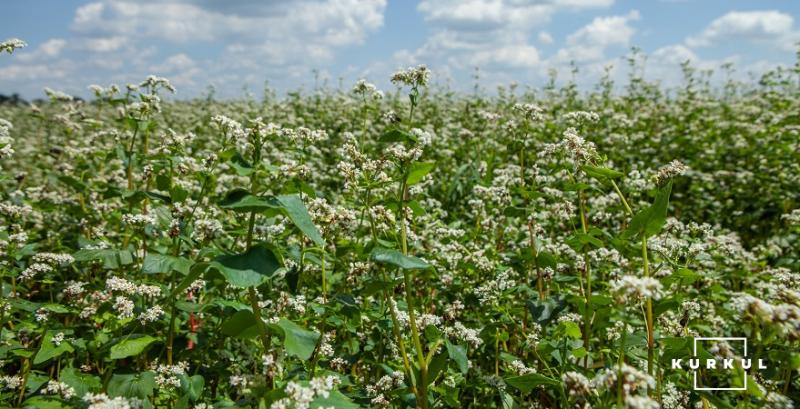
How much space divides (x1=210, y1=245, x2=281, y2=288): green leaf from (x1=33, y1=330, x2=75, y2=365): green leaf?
5.34 ft

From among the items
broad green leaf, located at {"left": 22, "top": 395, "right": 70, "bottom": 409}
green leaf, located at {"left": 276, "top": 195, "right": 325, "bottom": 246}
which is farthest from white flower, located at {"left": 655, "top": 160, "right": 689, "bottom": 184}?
broad green leaf, located at {"left": 22, "top": 395, "right": 70, "bottom": 409}

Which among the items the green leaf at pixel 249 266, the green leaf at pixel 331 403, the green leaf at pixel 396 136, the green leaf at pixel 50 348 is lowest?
the green leaf at pixel 50 348

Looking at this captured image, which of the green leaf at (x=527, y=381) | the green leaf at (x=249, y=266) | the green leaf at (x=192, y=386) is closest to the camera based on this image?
the green leaf at (x=249, y=266)

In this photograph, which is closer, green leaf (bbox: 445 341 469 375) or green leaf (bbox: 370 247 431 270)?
green leaf (bbox: 370 247 431 270)

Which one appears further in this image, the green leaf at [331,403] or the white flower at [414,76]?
the white flower at [414,76]

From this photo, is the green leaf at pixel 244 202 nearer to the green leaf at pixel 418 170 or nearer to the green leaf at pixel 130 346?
the green leaf at pixel 418 170

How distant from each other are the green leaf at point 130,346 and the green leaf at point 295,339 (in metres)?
0.98

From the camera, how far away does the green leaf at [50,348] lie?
9.23 feet

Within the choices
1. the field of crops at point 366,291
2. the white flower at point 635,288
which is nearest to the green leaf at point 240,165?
the field of crops at point 366,291

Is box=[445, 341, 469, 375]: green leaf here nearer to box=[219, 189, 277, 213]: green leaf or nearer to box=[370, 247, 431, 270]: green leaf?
box=[370, 247, 431, 270]: green leaf

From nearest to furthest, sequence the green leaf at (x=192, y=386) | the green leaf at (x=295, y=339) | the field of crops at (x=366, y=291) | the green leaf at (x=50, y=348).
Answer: the green leaf at (x=295, y=339) → the field of crops at (x=366, y=291) → the green leaf at (x=192, y=386) → the green leaf at (x=50, y=348)

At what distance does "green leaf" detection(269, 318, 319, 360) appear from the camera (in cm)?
195

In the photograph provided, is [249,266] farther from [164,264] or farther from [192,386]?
[192,386]

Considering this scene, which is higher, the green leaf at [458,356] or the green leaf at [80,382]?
the green leaf at [458,356]
